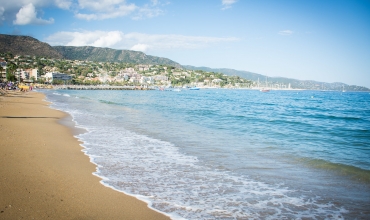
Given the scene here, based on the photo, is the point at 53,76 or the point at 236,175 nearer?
the point at 236,175

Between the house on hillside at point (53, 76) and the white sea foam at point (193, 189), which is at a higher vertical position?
the house on hillside at point (53, 76)

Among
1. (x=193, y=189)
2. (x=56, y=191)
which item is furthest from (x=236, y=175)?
(x=56, y=191)

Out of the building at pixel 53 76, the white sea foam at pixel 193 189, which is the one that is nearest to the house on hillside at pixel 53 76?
the building at pixel 53 76

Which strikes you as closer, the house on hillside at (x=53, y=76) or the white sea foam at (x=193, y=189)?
the white sea foam at (x=193, y=189)

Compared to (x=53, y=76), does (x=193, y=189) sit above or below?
below

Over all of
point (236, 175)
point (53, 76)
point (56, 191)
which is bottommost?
point (236, 175)

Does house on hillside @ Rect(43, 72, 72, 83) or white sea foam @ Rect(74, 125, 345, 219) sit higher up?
house on hillside @ Rect(43, 72, 72, 83)

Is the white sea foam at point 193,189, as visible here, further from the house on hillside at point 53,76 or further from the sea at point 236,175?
the house on hillside at point 53,76

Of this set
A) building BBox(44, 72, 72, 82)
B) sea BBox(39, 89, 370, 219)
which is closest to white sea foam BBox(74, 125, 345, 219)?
sea BBox(39, 89, 370, 219)

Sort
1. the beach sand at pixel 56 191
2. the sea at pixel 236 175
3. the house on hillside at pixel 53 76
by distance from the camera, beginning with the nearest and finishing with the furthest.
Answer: the beach sand at pixel 56 191
the sea at pixel 236 175
the house on hillside at pixel 53 76

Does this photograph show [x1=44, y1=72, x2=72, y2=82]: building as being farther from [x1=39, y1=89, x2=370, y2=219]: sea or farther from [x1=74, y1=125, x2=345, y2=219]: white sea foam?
[x1=74, y1=125, x2=345, y2=219]: white sea foam

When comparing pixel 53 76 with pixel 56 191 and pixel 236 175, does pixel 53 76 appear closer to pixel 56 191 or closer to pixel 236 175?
pixel 56 191

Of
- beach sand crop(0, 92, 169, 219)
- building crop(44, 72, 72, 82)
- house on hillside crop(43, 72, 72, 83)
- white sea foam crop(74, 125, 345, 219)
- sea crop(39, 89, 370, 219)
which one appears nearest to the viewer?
beach sand crop(0, 92, 169, 219)

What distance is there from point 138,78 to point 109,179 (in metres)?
197
